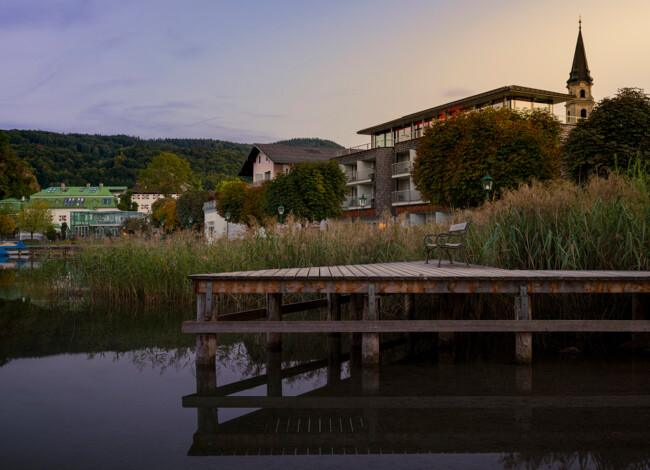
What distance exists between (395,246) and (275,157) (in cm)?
4484

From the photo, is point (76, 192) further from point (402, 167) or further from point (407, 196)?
point (407, 196)

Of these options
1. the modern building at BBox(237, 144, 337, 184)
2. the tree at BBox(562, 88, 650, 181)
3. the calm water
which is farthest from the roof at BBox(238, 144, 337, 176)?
the calm water

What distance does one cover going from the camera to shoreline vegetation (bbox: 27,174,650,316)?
772 centimetres

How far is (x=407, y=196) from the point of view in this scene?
43688 millimetres

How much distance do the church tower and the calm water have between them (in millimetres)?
50888

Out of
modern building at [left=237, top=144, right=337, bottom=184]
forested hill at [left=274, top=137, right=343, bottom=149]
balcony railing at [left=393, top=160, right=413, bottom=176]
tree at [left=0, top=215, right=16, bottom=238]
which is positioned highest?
forested hill at [left=274, top=137, right=343, bottom=149]

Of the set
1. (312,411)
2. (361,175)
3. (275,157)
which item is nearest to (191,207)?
(275,157)

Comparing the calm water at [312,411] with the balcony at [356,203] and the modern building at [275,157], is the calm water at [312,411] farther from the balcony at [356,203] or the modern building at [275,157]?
the modern building at [275,157]

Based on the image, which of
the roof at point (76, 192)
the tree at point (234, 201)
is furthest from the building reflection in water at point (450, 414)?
the roof at point (76, 192)

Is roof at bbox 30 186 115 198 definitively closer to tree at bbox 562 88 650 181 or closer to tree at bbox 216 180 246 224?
tree at bbox 216 180 246 224

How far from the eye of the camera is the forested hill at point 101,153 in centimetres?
10612

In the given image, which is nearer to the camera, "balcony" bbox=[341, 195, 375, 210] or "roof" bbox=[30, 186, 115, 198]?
"balcony" bbox=[341, 195, 375, 210]

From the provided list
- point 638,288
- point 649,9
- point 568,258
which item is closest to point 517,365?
point 638,288

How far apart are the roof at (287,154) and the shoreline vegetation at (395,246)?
3984 cm
